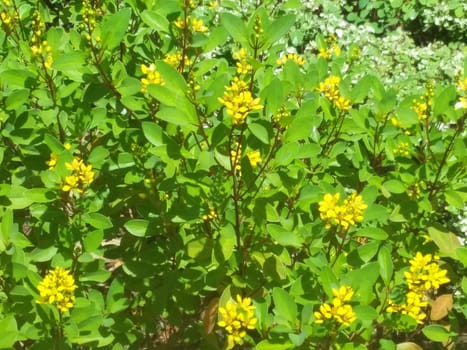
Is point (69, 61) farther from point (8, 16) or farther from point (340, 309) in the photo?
point (340, 309)

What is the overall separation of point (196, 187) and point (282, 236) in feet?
1.07

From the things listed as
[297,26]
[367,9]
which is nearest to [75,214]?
[297,26]

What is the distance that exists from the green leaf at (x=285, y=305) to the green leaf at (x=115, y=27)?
0.94 m

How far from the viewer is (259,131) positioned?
65.7 inches

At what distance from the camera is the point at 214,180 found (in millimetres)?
1886

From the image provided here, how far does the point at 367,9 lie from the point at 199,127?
3.55m

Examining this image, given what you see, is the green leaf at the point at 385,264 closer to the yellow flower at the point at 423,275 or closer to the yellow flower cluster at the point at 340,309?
the yellow flower at the point at 423,275

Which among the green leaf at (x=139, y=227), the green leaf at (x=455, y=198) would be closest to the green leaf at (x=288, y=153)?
the green leaf at (x=139, y=227)

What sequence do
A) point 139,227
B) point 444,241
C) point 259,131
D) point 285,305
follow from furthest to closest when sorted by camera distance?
point 444,241 < point 139,227 < point 285,305 < point 259,131

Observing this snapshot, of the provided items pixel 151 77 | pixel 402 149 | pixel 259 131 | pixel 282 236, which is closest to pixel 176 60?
pixel 151 77

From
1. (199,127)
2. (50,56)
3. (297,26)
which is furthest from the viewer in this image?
(297,26)

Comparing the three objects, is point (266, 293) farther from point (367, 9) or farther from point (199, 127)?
point (367, 9)

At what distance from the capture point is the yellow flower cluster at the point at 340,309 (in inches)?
64.7

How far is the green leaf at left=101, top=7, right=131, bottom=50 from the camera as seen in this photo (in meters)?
1.76
